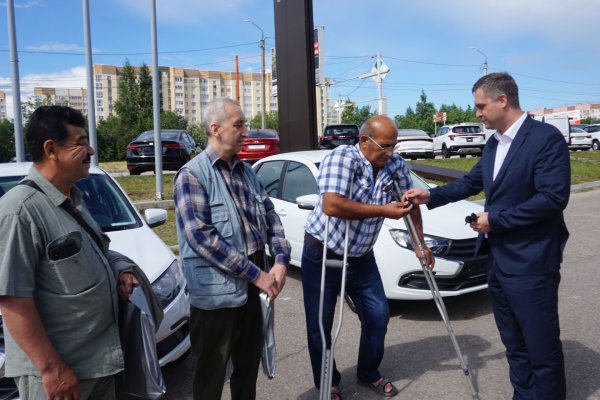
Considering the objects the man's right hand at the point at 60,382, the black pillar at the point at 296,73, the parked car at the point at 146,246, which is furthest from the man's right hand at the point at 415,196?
the black pillar at the point at 296,73

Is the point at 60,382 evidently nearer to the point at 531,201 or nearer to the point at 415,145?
the point at 531,201

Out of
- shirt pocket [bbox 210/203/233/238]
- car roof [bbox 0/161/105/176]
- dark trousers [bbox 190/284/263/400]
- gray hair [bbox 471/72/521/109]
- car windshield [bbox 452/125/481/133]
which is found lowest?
dark trousers [bbox 190/284/263/400]

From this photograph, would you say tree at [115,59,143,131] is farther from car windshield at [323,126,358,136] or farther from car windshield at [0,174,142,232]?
car windshield at [0,174,142,232]

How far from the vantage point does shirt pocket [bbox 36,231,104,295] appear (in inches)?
73.8

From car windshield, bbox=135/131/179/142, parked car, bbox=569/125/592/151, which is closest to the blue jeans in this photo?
car windshield, bbox=135/131/179/142

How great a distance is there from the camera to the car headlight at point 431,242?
16.1 feet

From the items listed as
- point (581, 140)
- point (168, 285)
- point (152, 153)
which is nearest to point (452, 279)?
point (168, 285)

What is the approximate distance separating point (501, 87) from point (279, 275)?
161cm

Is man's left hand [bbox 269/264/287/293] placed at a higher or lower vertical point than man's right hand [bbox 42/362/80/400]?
higher

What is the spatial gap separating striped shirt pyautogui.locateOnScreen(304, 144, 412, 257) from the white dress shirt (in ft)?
2.05

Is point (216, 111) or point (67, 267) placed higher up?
point (216, 111)

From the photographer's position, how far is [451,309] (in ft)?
17.5

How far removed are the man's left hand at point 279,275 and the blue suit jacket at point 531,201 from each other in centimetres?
117

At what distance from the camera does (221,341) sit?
2709 millimetres
